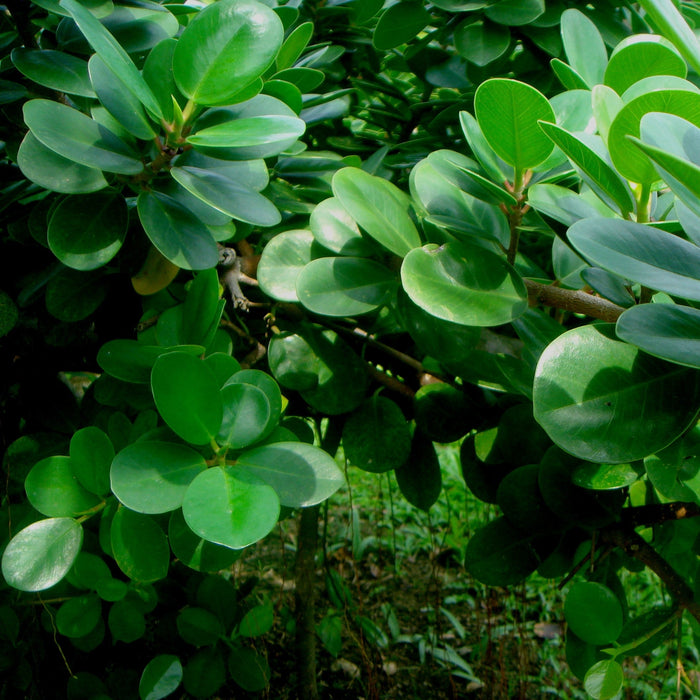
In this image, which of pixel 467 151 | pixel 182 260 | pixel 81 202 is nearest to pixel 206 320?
pixel 182 260

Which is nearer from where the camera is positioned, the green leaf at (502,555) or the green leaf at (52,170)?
the green leaf at (52,170)

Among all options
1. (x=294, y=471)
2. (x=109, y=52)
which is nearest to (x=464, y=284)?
(x=294, y=471)

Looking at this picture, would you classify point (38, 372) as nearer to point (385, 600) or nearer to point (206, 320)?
point (206, 320)

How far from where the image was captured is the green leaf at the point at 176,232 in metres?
0.51

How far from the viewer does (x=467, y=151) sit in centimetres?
87

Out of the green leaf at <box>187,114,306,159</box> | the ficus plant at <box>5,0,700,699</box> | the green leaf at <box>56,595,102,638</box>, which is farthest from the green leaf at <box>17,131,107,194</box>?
the green leaf at <box>56,595,102,638</box>

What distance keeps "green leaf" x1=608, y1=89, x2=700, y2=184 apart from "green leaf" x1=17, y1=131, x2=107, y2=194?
0.41 m

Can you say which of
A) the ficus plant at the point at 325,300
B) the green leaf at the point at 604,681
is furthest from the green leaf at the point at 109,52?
the green leaf at the point at 604,681

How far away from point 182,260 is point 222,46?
17 centimetres

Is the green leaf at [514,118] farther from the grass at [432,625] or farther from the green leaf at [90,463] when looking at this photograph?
the grass at [432,625]

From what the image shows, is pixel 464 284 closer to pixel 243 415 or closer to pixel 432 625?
pixel 243 415

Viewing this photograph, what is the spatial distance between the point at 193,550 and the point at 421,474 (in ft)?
1.13

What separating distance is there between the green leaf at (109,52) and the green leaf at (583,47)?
0.42 m

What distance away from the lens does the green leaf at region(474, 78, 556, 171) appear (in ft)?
1.40
